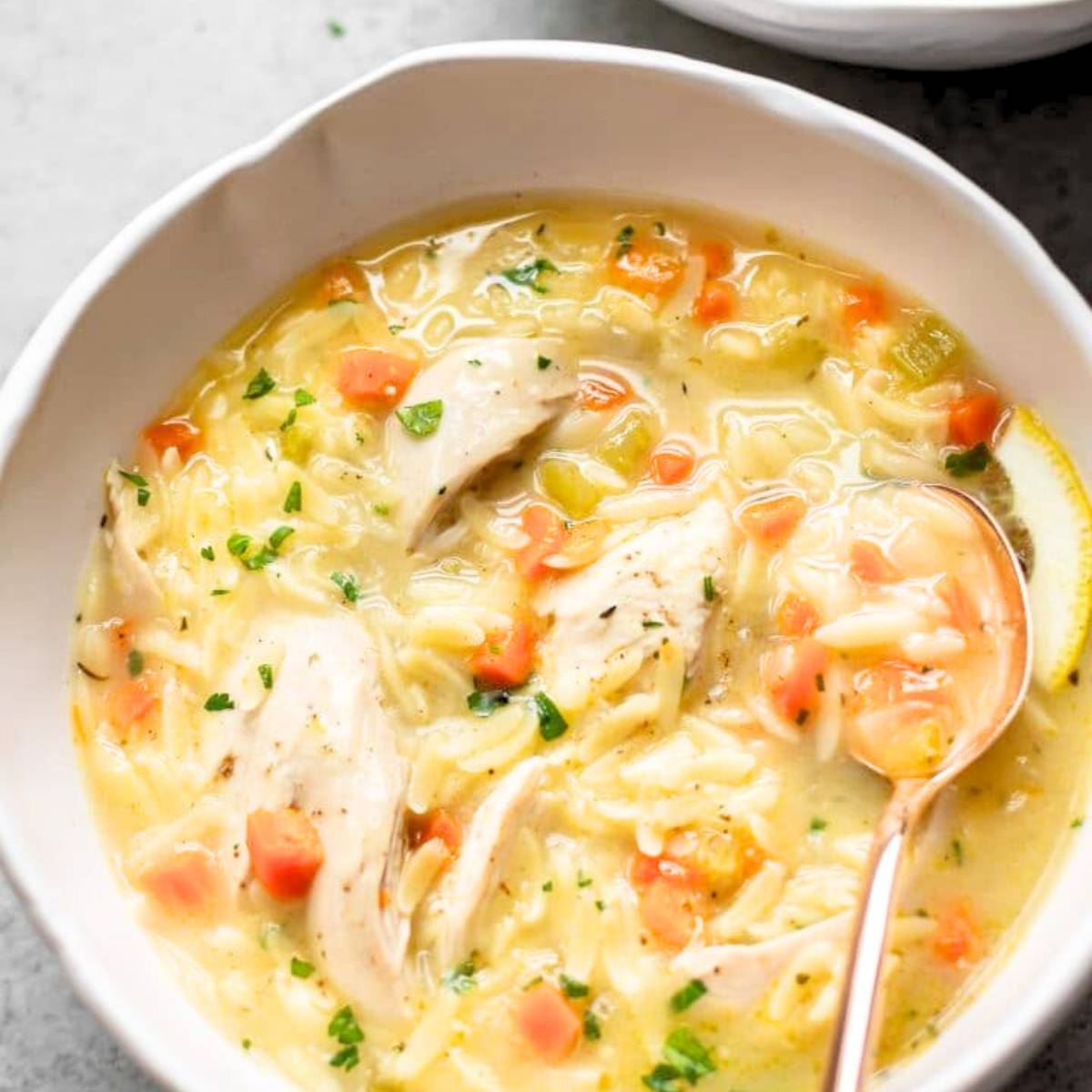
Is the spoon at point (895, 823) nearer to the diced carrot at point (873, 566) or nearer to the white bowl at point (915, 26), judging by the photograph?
the diced carrot at point (873, 566)

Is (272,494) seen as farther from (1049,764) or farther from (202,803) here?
(1049,764)

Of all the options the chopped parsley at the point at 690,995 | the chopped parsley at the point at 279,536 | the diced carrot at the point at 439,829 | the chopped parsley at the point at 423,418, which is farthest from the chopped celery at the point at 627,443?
the chopped parsley at the point at 690,995

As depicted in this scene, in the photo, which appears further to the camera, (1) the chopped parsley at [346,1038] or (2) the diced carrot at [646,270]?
(2) the diced carrot at [646,270]

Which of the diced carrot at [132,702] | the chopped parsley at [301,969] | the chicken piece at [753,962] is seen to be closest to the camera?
the chicken piece at [753,962]

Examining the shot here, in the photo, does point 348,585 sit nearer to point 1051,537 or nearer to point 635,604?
point 635,604

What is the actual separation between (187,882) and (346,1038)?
1.54ft

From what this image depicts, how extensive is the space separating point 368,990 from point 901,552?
1.42m

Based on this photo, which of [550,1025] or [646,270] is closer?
[550,1025]

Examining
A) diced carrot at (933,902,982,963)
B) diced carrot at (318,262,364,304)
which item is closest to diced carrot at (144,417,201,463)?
diced carrot at (318,262,364,304)

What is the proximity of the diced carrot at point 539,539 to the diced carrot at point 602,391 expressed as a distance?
0.84 feet

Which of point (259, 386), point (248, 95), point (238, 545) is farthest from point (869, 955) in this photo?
point (248, 95)

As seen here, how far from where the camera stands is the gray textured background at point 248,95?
4.29m

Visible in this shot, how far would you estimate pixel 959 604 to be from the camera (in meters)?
3.71

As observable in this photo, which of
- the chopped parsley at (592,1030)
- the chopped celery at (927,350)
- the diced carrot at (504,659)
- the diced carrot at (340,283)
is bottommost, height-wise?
the chopped parsley at (592,1030)
